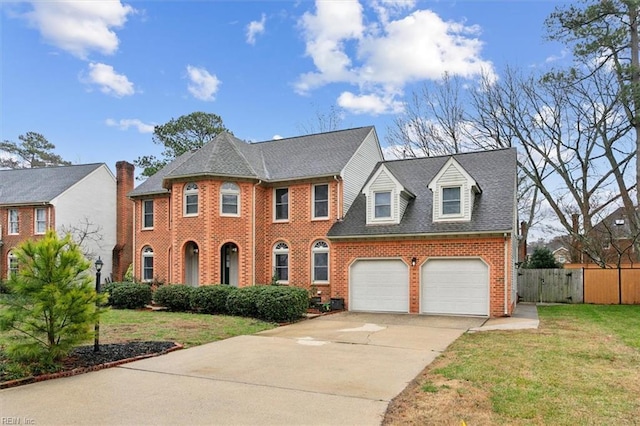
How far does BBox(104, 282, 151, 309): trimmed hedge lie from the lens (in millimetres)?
18078

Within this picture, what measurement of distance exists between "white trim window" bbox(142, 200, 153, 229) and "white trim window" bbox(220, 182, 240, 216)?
570 centimetres

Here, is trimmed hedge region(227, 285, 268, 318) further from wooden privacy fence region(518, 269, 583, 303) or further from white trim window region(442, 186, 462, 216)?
wooden privacy fence region(518, 269, 583, 303)

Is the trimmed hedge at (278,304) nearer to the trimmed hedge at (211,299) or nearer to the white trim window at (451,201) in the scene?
the trimmed hedge at (211,299)

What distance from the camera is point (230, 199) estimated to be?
61.9ft

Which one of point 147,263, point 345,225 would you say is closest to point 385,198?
point 345,225

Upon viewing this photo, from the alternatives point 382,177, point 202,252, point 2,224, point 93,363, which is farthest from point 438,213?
point 2,224

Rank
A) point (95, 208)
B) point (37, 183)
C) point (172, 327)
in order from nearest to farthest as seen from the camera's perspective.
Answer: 1. point (172, 327)
2. point (95, 208)
3. point (37, 183)

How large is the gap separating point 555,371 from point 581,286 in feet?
54.4

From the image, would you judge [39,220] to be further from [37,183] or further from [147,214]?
[147,214]

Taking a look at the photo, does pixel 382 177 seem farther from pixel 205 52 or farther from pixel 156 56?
pixel 156 56

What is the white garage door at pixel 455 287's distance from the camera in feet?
51.3

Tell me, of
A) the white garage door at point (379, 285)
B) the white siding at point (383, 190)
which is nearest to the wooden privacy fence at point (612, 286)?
the white garage door at point (379, 285)

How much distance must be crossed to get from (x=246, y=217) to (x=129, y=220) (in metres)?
13.9

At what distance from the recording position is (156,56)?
56.9ft
